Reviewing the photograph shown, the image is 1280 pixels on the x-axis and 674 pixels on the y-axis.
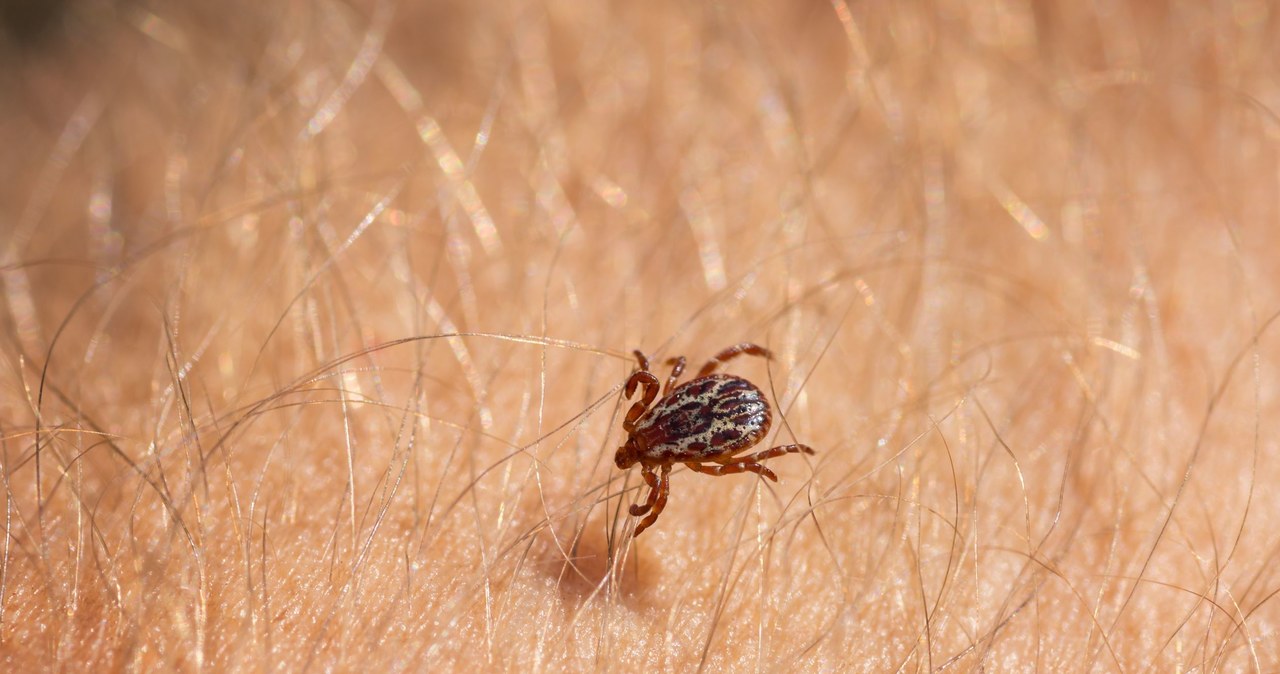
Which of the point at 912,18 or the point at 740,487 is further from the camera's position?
the point at 912,18

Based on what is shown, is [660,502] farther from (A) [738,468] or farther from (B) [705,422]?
(B) [705,422]

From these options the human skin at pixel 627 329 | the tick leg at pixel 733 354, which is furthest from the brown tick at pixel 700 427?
the human skin at pixel 627 329

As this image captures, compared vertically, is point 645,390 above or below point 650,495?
above

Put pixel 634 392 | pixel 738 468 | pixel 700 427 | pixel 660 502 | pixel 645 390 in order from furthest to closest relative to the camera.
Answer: pixel 645 390 → pixel 634 392 → pixel 700 427 → pixel 738 468 → pixel 660 502

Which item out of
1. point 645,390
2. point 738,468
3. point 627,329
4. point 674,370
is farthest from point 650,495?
point 627,329

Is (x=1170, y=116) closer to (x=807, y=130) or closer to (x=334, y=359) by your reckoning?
(x=807, y=130)

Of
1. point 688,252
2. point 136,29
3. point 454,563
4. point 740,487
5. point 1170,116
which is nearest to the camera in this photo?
point 454,563

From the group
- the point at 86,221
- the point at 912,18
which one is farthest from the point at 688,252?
the point at 86,221
